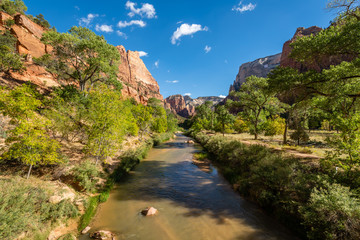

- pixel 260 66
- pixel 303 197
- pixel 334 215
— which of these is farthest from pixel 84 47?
pixel 260 66

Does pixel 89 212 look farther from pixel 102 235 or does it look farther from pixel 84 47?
pixel 84 47

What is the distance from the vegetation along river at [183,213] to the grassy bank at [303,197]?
0.78 metres

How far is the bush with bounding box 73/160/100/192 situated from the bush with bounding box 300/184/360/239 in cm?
1250

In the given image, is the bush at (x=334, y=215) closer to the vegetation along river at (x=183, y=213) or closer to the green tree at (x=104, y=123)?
the vegetation along river at (x=183, y=213)

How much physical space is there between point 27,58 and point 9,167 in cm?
4577

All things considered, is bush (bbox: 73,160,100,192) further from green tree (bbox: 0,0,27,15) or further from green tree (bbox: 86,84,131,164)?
green tree (bbox: 0,0,27,15)

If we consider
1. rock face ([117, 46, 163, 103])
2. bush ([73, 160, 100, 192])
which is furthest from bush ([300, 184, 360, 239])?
rock face ([117, 46, 163, 103])

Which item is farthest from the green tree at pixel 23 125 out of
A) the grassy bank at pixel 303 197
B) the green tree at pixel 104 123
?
the grassy bank at pixel 303 197

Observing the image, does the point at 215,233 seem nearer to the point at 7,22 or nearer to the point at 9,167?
the point at 9,167

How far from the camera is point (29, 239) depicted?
512 cm

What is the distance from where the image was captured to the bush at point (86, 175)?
32.0 ft

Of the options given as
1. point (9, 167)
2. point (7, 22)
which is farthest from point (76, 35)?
point (7, 22)

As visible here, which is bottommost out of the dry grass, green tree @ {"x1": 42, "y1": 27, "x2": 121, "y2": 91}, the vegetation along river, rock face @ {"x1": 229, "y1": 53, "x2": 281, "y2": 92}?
the vegetation along river

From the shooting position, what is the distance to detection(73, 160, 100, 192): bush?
976cm
